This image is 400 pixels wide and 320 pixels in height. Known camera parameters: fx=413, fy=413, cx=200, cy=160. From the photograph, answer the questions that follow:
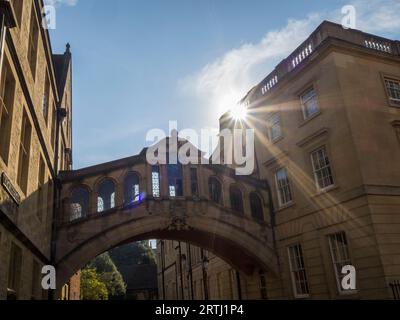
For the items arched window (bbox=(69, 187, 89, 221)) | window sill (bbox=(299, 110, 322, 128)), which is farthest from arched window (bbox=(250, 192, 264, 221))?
arched window (bbox=(69, 187, 89, 221))

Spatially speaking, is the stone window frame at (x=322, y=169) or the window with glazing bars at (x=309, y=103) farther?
the window with glazing bars at (x=309, y=103)

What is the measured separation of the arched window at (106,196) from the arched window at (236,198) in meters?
6.58

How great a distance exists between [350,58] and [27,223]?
50.0 feet

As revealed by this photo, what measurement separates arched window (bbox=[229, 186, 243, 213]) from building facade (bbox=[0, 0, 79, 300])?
9521 mm

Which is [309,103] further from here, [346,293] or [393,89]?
[346,293]

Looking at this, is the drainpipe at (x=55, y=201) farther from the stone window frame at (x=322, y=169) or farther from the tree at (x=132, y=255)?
the tree at (x=132, y=255)

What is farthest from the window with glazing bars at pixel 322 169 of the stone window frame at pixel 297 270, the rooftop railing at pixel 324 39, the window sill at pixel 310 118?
the rooftop railing at pixel 324 39

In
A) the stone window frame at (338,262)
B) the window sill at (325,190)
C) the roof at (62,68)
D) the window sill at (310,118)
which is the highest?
the roof at (62,68)

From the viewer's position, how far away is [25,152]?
41.1 ft

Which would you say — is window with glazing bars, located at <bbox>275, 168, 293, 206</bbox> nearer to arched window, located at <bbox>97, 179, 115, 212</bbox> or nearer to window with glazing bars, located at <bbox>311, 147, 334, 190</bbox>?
window with glazing bars, located at <bbox>311, 147, 334, 190</bbox>

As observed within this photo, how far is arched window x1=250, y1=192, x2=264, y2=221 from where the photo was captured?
910 inches

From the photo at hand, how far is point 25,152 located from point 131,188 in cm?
877

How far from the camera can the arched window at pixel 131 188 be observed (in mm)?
20500

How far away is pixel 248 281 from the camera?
25.1 metres
